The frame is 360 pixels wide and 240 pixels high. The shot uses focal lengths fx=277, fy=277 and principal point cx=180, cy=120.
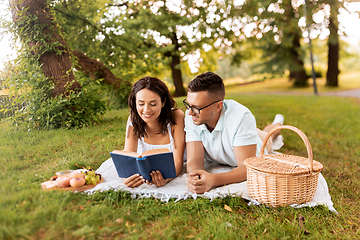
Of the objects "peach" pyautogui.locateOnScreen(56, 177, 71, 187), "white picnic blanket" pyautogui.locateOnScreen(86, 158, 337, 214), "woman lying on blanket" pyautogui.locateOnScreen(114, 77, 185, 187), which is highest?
"woman lying on blanket" pyautogui.locateOnScreen(114, 77, 185, 187)

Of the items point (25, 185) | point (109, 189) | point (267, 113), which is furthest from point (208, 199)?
point (267, 113)

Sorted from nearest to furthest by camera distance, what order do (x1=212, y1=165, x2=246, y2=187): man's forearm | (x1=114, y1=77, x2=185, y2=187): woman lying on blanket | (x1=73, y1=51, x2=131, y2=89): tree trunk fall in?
(x1=212, y1=165, x2=246, y2=187): man's forearm, (x1=114, y1=77, x2=185, y2=187): woman lying on blanket, (x1=73, y1=51, x2=131, y2=89): tree trunk

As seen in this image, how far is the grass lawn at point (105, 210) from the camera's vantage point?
79.4 inches

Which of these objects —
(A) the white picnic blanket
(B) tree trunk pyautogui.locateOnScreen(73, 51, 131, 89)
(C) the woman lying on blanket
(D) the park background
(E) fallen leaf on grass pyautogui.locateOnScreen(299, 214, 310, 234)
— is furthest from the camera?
(B) tree trunk pyautogui.locateOnScreen(73, 51, 131, 89)

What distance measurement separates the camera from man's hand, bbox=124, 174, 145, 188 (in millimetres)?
2923

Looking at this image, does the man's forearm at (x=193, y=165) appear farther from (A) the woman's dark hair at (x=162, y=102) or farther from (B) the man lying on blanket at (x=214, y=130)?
(A) the woman's dark hair at (x=162, y=102)

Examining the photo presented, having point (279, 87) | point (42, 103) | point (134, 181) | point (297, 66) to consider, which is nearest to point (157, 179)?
point (134, 181)

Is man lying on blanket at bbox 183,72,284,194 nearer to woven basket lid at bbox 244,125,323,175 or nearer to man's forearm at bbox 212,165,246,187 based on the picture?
man's forearm at bbox 212,165,246,187

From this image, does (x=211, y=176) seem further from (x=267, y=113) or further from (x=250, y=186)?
(x=267, y=113)

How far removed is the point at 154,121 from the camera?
3602 millimetres

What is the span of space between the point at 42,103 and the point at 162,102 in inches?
66.2

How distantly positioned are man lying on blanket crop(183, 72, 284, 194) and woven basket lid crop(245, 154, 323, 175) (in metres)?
0.21

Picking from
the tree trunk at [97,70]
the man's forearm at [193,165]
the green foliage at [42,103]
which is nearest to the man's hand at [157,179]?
the man's forearm at [193,165]

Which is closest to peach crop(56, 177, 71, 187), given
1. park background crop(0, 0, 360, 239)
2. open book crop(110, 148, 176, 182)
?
park background crop(0, 0, 360, 239)
